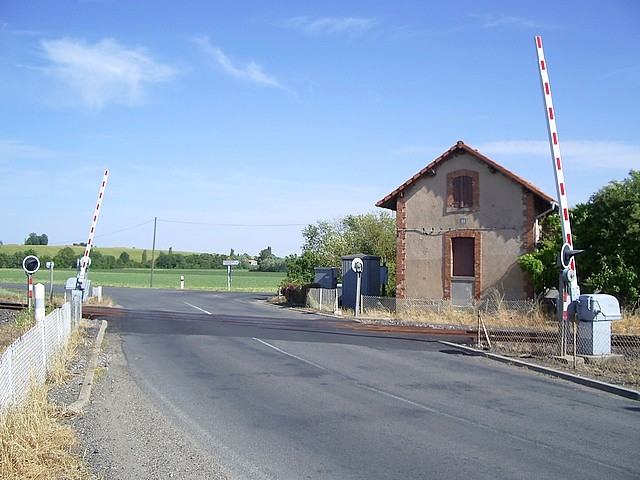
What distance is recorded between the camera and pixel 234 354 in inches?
599

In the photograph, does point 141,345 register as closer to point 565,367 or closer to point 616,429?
point 565,367

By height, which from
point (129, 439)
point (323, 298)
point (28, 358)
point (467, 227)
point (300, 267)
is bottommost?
point (129, 439)

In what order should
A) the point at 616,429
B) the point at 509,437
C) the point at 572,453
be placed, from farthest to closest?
the point at 616,429 → the point at 509,437 → the point at 572,453

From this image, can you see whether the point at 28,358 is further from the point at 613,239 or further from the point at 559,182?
the point at 613,239

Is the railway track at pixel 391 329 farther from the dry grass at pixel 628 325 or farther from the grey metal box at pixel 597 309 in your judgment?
the dry grass at pixel 628 325

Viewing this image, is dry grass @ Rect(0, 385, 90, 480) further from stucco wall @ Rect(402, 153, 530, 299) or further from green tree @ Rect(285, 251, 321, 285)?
green tree @ Rect(285, 251, 321, 285)

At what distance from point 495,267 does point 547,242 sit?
2258mm

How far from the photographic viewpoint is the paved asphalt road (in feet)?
22.7

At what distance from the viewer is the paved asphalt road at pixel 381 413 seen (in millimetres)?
6930

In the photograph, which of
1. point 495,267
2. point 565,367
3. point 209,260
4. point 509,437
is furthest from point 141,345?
point 209,260

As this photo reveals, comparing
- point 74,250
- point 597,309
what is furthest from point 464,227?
point 74,250

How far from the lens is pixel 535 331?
20.3m

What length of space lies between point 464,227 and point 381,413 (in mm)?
20129

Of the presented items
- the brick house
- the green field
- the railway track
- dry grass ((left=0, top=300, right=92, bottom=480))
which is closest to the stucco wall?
the brick house
